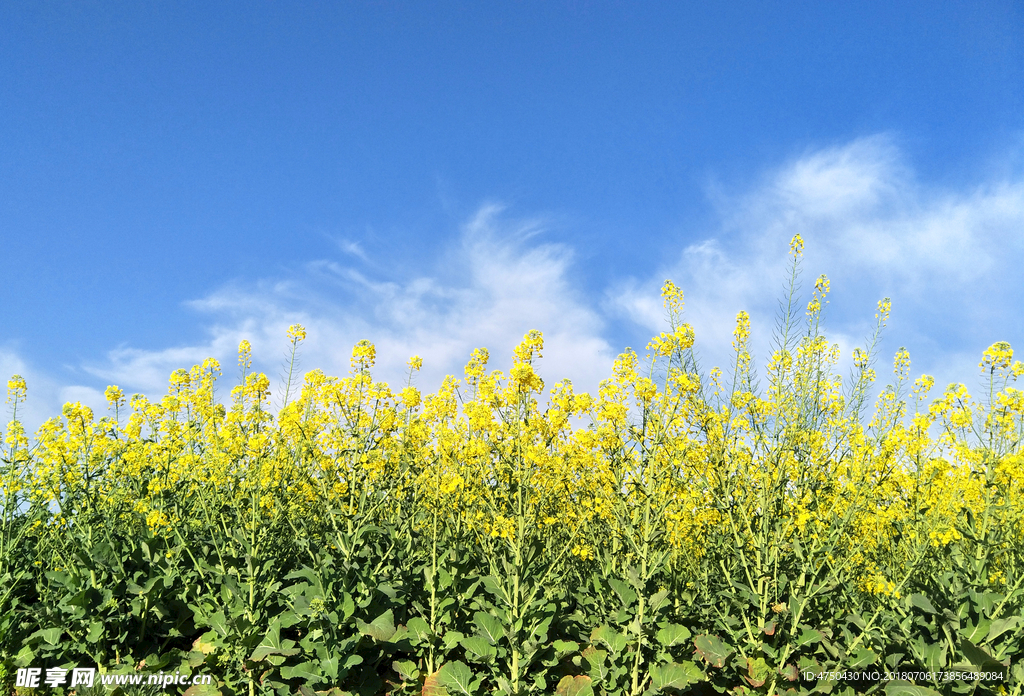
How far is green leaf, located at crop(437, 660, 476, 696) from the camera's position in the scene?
4.64 meters

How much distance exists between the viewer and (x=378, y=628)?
15.2 ft

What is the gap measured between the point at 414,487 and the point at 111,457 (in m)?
3.57

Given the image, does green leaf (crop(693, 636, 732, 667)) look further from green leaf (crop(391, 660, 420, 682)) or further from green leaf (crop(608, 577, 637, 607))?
green leaf (crop(391, 660, 420, 682))

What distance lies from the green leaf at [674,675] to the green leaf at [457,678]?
1358mm

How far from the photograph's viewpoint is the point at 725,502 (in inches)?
200

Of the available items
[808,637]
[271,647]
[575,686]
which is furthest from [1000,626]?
[271,647]

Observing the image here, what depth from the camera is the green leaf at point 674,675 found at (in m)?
4.61

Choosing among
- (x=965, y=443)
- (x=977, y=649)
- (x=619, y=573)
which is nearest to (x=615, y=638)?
(x=619, y=573)

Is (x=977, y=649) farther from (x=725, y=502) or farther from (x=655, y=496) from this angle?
(x=655, y=496)

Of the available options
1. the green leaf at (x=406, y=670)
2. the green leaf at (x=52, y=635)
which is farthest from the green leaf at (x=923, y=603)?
the green leaf at (x=52, y=635)

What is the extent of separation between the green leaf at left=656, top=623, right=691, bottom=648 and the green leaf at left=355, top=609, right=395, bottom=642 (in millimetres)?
2054

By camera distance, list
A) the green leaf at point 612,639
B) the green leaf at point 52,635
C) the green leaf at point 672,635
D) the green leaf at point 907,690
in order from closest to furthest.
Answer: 1. the green leaf at point 907,690
2. the green leaf at point 612,639
3. the green leaf at point 672,635
4. the green leaf at point 52,635

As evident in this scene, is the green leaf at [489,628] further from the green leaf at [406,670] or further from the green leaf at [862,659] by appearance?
the green leaf at [862,659]

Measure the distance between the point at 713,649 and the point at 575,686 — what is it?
42.2 inches
